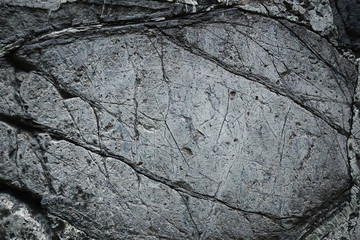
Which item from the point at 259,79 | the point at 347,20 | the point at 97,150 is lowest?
the point at 97,150

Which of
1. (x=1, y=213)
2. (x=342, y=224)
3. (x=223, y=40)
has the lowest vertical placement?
(x=1, y=213)

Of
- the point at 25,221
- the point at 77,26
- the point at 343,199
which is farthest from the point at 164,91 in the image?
the point at 343,199

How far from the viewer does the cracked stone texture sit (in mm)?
1332

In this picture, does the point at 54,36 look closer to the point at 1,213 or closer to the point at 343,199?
the point at 1,213

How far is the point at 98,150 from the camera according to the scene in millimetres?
1352

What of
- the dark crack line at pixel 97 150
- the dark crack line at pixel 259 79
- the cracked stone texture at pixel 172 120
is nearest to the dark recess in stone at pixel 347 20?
the cracked stone texture at pixel 172 120

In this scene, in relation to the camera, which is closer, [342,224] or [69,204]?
[69,204]

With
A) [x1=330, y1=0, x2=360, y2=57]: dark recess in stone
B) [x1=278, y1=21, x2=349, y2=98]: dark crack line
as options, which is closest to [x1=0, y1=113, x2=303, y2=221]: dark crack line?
[x1=278, y1=21, x2=349, y2=98]: dark crack line

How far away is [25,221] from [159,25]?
0.61 metres

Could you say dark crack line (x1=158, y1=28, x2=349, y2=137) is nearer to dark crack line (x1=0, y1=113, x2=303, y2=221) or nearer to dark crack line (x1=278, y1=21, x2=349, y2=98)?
dark crack line (x1=278, y1=21, x2=349, y2=98)

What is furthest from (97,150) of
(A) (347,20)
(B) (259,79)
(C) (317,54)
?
(A) (347,20)

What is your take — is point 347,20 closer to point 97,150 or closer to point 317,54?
point 317,54

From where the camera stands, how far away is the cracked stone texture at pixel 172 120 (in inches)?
52.4

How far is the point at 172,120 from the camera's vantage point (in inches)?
54.1
